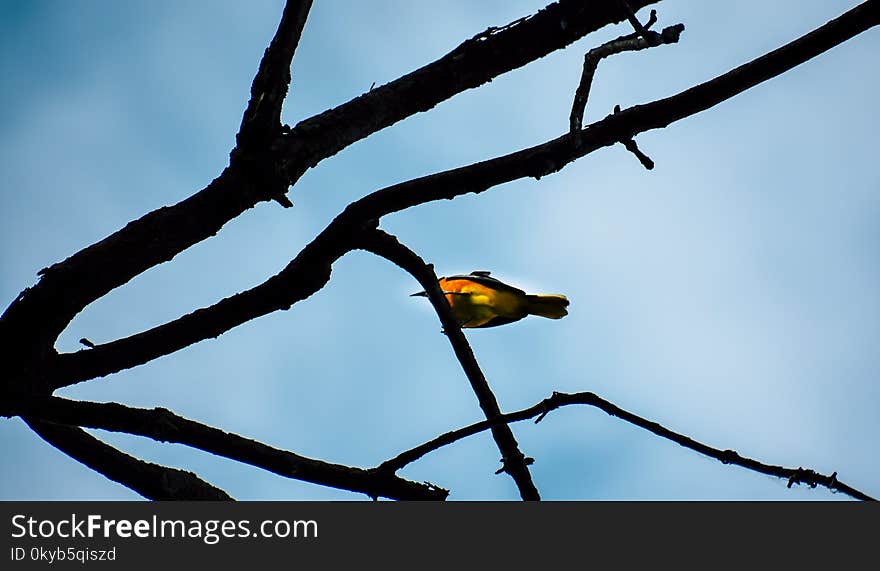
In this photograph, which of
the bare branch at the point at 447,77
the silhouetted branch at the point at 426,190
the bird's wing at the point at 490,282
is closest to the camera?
the silhouetted branch at the point at 426,190

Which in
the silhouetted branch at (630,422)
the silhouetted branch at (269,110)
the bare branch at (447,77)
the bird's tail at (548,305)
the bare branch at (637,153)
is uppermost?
the bird's tail at (548,305)

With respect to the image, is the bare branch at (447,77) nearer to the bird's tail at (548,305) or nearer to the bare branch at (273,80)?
the bare branch at (273,80)

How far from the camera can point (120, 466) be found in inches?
103

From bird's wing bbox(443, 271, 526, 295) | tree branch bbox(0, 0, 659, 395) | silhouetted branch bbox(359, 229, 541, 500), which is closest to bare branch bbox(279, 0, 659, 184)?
tree branch bbox(0, 0, 659, 395)

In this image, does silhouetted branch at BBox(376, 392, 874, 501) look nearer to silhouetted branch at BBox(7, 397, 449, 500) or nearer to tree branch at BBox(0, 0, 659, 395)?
silhouetted branch at BBox(7, 397, 449, 500)

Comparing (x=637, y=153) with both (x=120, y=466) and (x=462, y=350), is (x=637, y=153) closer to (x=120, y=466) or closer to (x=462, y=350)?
(x=462, y=350)

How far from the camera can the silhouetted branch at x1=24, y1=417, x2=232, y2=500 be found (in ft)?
8.61

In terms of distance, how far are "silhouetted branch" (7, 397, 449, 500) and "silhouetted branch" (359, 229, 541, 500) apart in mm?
285

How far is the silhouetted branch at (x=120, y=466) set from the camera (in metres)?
2.62

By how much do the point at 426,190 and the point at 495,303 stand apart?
446cm

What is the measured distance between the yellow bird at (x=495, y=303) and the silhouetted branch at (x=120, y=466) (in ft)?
14.1

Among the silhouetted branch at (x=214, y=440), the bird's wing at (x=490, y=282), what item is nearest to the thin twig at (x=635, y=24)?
the silhouetted branch at (x=214, y=440)

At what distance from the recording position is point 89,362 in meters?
2.56
